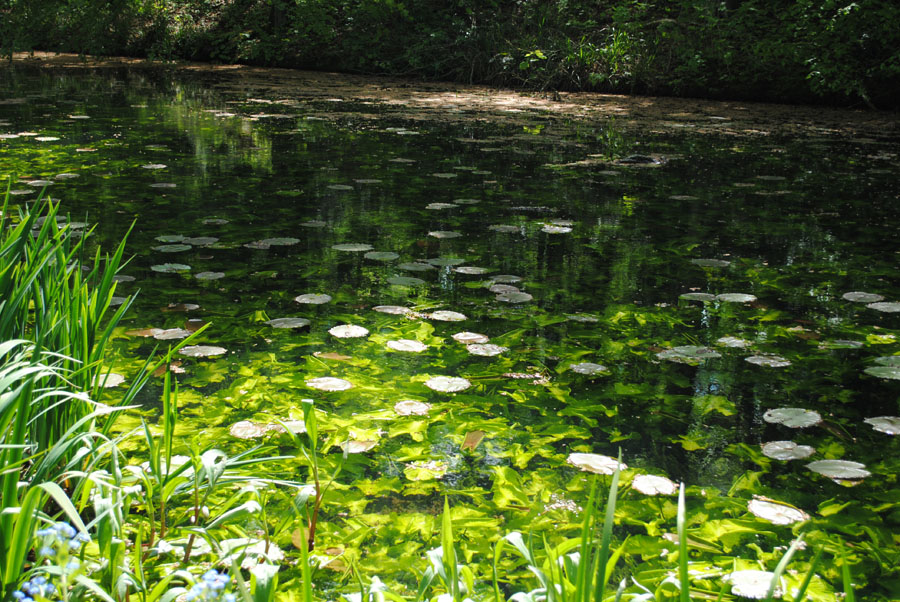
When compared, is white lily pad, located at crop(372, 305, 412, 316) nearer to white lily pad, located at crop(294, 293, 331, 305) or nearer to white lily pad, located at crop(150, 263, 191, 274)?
white lily pad, located at crop(294, 293, 331, 305)

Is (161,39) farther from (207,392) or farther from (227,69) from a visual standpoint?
(207,392)

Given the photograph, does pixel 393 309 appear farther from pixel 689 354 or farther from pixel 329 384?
pixel 689 354

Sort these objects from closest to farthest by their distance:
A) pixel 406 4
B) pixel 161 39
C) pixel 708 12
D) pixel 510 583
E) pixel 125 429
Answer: pixel 510 583
pixel 125 429
pixel 708 12
pixel 406 4
pixel 161 39

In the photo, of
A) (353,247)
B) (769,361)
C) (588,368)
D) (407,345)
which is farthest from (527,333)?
(353,247)

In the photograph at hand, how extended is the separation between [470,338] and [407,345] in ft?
0.69

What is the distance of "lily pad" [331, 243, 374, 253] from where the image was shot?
10.6ft

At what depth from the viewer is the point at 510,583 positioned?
4.07ft

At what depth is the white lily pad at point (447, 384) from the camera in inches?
76.8

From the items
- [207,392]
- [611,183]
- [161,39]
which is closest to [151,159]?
[611,183]

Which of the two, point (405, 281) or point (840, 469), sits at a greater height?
point (405, 281)

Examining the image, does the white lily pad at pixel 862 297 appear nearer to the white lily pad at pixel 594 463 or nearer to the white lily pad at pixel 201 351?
the white lily pad at pixel 594 463

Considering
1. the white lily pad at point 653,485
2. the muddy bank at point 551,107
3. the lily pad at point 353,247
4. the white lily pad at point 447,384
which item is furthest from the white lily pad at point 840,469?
the muddy bank at point 551,107

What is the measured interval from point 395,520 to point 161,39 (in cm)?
1490

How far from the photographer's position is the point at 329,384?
1.94 m
